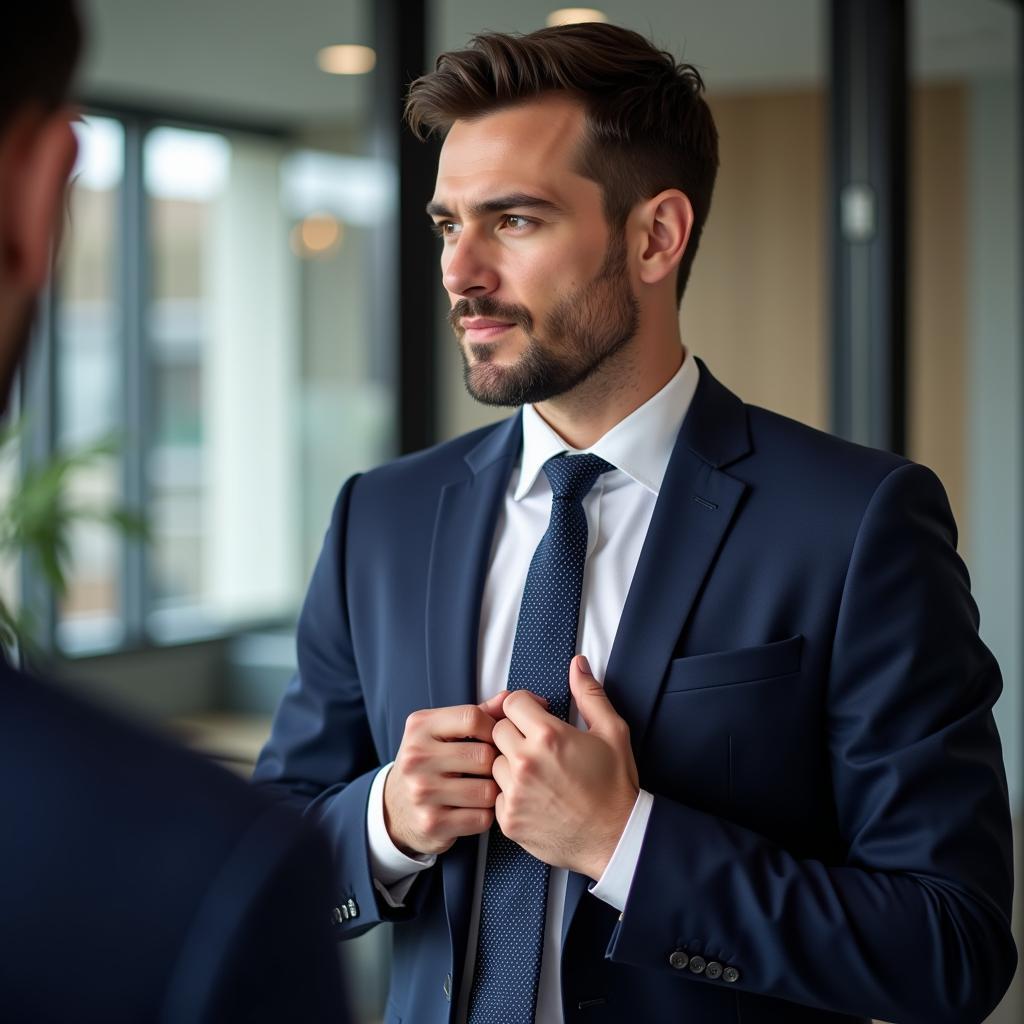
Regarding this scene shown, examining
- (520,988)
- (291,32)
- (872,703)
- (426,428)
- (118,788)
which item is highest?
(291,32)

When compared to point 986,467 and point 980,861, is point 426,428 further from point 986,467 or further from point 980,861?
point 986,467

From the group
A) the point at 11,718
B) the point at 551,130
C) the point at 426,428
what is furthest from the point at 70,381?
the point at 11,718

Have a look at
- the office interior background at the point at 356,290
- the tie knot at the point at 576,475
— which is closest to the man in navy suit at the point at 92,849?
the tie knot at the point at 576,475

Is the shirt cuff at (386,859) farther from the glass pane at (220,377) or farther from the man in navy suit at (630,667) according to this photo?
the glass pane at (220,377)

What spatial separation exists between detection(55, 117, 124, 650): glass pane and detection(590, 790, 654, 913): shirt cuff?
5675 mm

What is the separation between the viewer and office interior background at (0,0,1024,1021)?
318cm

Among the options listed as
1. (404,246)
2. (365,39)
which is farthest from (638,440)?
(365,39)

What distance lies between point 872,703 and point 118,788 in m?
0.98

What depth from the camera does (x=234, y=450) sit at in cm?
735

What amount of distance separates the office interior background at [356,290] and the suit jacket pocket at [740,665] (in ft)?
3.79

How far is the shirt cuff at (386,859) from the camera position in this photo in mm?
1428

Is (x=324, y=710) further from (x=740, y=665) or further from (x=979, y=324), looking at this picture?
(x=979, y=324)

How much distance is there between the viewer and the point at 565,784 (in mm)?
1295

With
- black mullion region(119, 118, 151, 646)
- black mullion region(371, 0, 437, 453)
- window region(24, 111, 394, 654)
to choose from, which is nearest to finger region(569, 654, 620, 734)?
black mullion region(371, 0, 437, 453)
